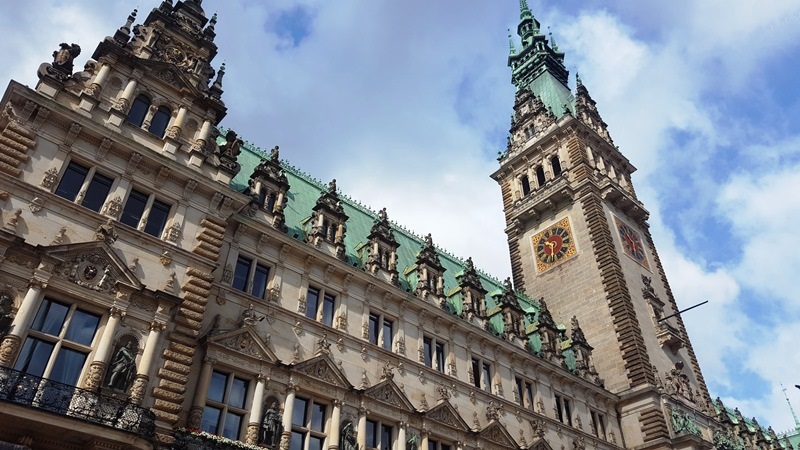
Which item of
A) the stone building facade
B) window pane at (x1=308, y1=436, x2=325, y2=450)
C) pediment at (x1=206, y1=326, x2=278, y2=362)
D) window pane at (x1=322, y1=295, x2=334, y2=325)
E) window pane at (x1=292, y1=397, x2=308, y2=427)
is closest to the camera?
the stone building facade

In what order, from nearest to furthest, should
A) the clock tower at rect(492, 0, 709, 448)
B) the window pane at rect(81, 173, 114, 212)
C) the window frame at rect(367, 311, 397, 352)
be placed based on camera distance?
the window pane at rect(81, 173, 114, 212) < the window frame at rect(367, 311, 397, 352) < the clock tower at rect(492, 0, 709, 448)

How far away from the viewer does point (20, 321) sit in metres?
17.2

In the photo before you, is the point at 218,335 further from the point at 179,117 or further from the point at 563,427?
the point at 563,427

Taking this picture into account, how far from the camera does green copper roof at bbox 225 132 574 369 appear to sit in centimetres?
3084

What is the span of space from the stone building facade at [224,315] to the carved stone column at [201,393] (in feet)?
0.22

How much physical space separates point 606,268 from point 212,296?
3127cm

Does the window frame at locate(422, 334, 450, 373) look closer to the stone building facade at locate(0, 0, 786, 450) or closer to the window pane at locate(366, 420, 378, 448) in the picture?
the stone building facade at locate(0, 0, 786, 450)

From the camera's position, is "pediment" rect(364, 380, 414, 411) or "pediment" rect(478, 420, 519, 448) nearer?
"pediment" rect(364, 380, 414, 411)

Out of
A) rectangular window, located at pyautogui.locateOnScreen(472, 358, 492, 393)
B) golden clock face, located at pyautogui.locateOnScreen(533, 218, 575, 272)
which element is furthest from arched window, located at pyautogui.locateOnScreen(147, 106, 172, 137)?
golden clock face, located at pyautogui.locateOnScreen(533, 218, 575, 272)

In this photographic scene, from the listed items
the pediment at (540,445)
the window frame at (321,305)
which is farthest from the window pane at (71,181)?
the pediment at (540,445)

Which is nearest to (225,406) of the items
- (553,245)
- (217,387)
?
(217,387)

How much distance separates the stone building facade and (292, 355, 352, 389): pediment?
9 cm

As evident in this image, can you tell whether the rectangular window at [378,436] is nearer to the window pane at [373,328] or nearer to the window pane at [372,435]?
the window pane at [372,435]

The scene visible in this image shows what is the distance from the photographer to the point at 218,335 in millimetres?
22391
